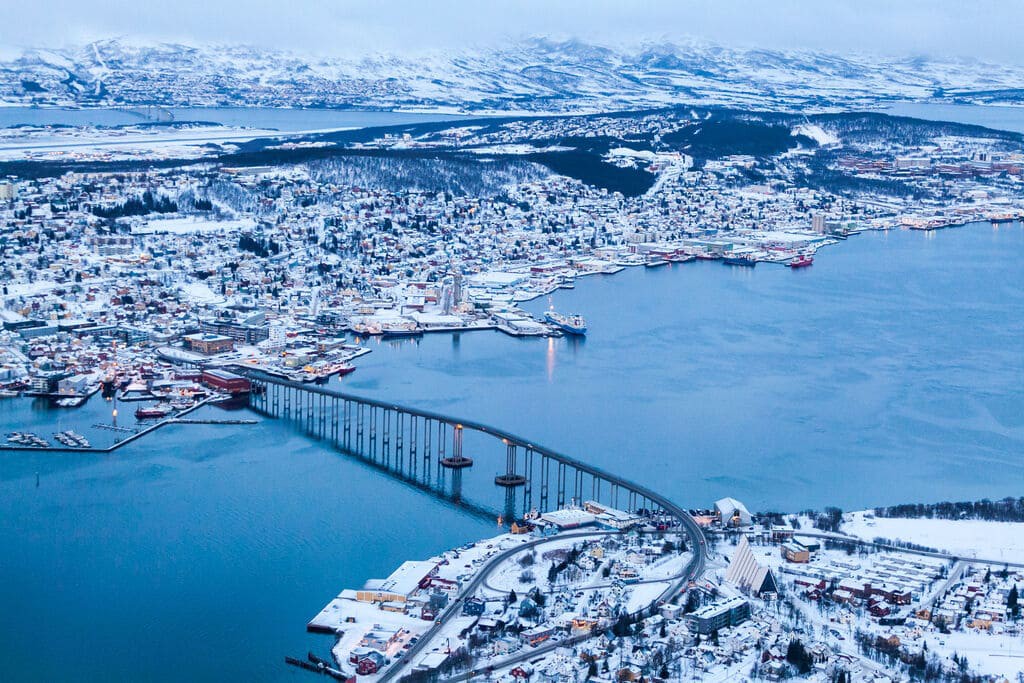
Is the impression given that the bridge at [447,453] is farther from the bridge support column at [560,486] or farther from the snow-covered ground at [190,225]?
the snow-covered ground at [190,225]

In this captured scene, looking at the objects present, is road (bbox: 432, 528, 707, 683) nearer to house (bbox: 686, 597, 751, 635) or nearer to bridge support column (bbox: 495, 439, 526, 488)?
house (bbox: 686, 597, 751, 635)

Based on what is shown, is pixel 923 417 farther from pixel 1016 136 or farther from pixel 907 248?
pixel 1016 136

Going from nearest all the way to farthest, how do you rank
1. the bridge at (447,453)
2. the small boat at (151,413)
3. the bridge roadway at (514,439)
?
1. the bridge roadway at (514,439)
2. the bridge at (447,453)
3. the small boat at (151,413)

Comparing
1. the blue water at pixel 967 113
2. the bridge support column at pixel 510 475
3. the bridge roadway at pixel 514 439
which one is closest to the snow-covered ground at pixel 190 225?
the bridge roadway at pixel 514 439

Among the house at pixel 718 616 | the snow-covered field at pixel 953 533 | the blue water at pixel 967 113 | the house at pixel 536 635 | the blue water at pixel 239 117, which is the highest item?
the house at pixel 718 616

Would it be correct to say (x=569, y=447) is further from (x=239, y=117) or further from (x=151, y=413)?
(x=239, y=117)

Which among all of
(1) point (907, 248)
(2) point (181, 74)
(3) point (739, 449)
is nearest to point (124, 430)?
(3) point (739, 449)

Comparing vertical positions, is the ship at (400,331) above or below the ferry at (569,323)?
below
